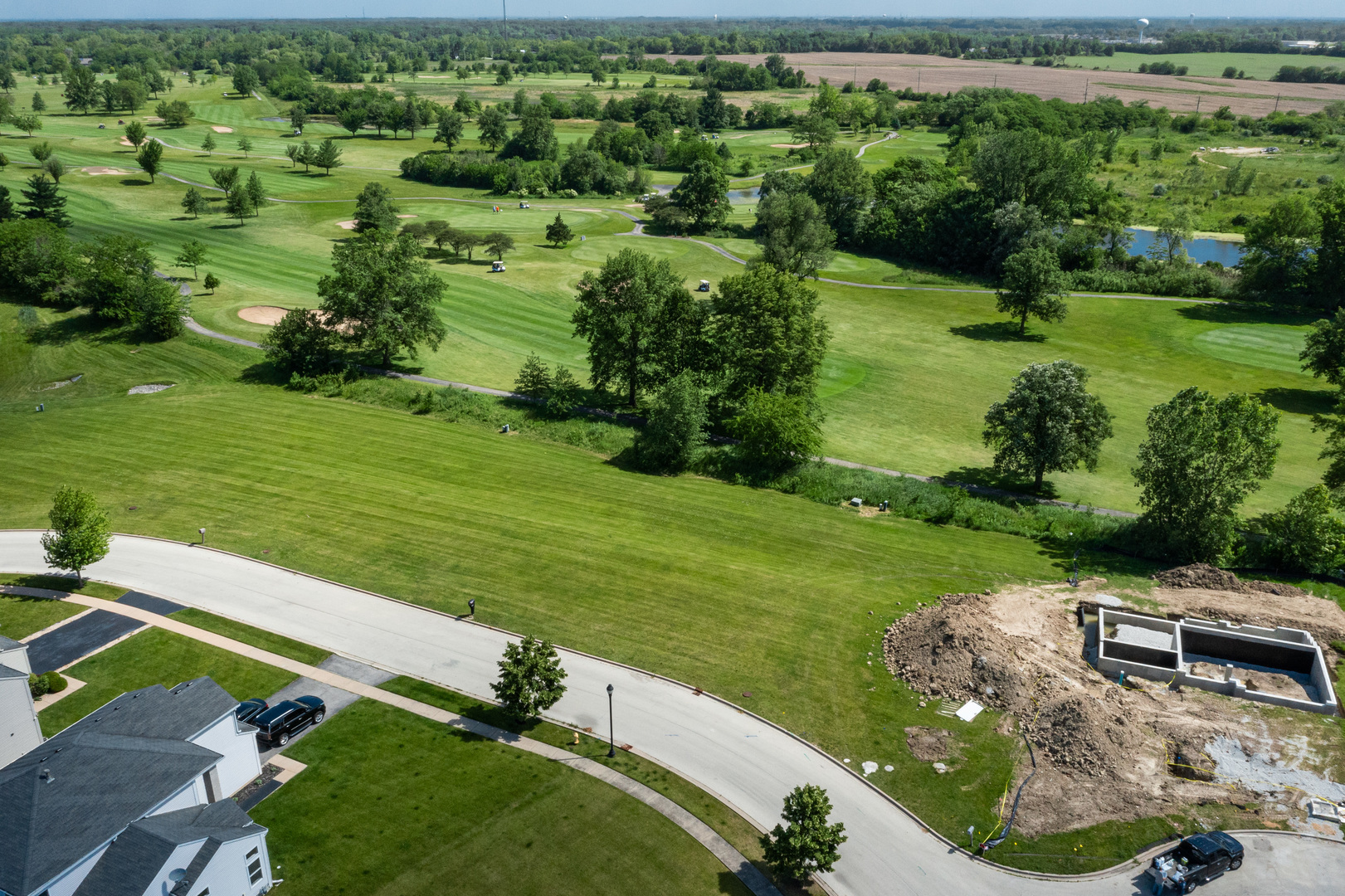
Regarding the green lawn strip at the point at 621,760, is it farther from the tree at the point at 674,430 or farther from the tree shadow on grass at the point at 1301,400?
the tree shadow on grass at the point at 1301,400

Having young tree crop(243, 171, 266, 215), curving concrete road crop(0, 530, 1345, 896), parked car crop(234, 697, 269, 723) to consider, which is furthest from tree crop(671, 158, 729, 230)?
parked car crop(234, 697, 269, 723)

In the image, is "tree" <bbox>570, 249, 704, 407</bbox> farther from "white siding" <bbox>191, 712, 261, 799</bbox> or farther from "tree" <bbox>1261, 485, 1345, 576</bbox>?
"white siding" <bbox>191, 712, 261, 799</bbox>

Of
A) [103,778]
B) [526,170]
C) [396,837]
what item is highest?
[526,170]

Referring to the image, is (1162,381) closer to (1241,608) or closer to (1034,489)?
(1034,489)

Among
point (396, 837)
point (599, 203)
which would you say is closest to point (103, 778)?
point (396, 837)

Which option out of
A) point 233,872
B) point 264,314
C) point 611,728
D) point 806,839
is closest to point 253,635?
point 233,872

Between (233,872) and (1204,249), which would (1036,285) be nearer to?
(1204,249)
